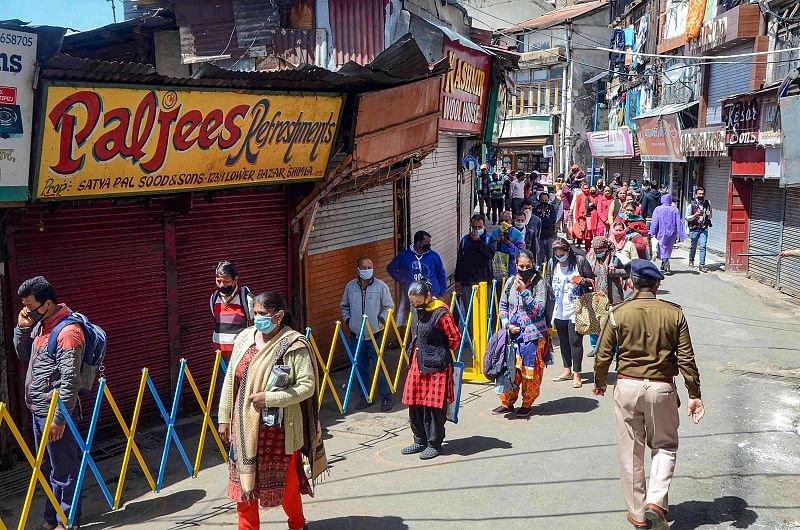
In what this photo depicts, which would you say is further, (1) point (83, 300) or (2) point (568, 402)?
(2) point (568, 402)

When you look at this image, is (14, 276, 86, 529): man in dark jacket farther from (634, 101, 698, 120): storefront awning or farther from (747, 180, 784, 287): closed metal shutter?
(634, 101, 698, 120): storefront awning

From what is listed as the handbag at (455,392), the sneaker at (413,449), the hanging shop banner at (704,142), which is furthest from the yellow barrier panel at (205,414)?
the hanging shop banner at (704,142)

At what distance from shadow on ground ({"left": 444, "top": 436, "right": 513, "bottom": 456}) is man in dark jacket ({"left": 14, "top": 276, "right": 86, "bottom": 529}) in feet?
10.7

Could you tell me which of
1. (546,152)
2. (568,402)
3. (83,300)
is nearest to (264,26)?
(83,300)

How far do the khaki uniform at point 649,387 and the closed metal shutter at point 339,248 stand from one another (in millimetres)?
5195

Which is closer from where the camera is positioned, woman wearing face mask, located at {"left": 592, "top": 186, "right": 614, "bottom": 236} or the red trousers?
the red trousers

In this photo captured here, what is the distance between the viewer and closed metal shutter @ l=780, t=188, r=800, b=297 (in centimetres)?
1501

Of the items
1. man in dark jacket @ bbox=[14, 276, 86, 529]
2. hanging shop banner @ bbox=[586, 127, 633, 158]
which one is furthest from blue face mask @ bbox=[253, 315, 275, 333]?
hanging shop banner @ bbox=[586, 127, 633, 158]

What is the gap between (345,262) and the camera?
35.1 ft

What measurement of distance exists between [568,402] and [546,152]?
111ft

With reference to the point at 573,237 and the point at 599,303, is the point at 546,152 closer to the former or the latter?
the point at 573,237

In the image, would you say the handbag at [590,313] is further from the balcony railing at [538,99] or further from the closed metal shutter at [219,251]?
the balcony railing at [538,99]

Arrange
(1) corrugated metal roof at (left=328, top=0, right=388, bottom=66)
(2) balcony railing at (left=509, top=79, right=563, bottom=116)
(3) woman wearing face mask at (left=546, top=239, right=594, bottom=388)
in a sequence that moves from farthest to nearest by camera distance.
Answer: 1. (2) balcony railing at (left=509, top=79, right=563, bottom=116)
2. (1) corrugated metal roof at (left=328, top=0, right=388, bottom=66)
3. (3) woman wearing face mask at (left=546, top=239, right=594, bottom=388)

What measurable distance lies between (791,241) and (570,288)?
8.45 m
